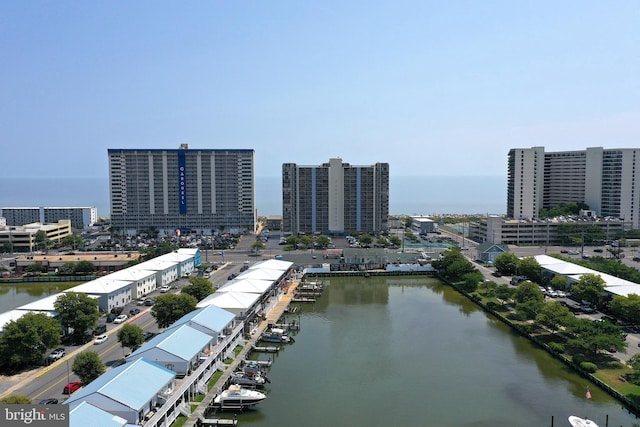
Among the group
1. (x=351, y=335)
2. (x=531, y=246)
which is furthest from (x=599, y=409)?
(x=531, y=246)

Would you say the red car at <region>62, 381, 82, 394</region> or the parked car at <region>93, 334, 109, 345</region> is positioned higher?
the parked car at <region>93, 334, 109, 345</region>

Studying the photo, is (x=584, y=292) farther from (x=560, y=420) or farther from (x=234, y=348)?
(x=234, y=348)

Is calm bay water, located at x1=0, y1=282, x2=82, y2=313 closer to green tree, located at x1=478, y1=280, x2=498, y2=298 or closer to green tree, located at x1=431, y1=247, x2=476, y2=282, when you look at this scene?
green tree, located at x1=431, y1=247, x2=476, y2=282

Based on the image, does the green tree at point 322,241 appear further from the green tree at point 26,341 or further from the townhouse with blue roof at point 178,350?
the green tree at point 26,341

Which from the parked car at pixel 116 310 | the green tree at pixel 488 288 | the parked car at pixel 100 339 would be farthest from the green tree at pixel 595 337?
the parked car at pixel 116 310

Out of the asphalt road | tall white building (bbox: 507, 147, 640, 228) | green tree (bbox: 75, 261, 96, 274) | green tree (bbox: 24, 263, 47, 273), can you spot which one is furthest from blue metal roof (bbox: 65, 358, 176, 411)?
tall white building (bbox: 507, 147, 640, 228)
